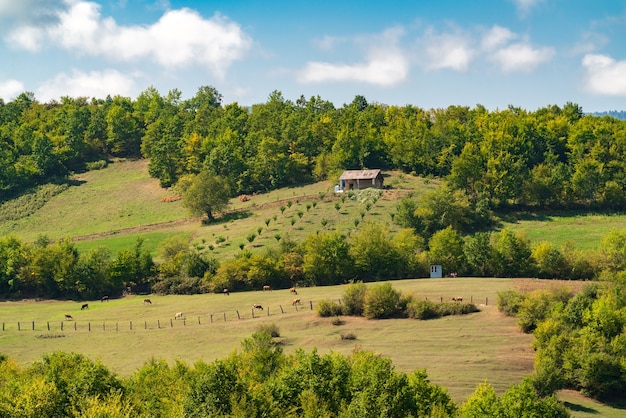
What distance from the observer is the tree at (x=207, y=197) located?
116312 millimetres

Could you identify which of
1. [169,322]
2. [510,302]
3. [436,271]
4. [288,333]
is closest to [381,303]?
[288,333]

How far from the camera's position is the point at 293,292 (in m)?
82.2

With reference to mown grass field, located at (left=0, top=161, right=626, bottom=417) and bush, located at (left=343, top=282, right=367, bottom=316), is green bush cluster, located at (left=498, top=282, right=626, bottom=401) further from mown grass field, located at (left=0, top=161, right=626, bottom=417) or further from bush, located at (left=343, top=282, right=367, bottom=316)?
bush, located at (left=343, top=282, right=367, bottom=316)

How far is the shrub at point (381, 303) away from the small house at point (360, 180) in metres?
53.3

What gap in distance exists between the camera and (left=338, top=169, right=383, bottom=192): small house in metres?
123

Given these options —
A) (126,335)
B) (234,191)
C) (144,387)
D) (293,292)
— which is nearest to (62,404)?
(144,387)

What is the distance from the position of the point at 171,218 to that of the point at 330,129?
4444cm

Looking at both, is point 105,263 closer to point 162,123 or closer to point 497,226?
point 497,226

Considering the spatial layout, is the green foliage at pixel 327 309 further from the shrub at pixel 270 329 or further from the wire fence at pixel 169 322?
the shrub at pixel 270 329

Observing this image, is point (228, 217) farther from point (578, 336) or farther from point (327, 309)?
point (578, 336)

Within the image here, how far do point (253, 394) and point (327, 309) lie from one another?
32.1 metres

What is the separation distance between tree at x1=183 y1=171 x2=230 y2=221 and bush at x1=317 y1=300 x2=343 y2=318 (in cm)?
4947

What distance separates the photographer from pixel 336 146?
455ft

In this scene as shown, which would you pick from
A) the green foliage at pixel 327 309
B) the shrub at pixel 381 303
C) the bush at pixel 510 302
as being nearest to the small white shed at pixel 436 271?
the shrub at pixel 381 303
